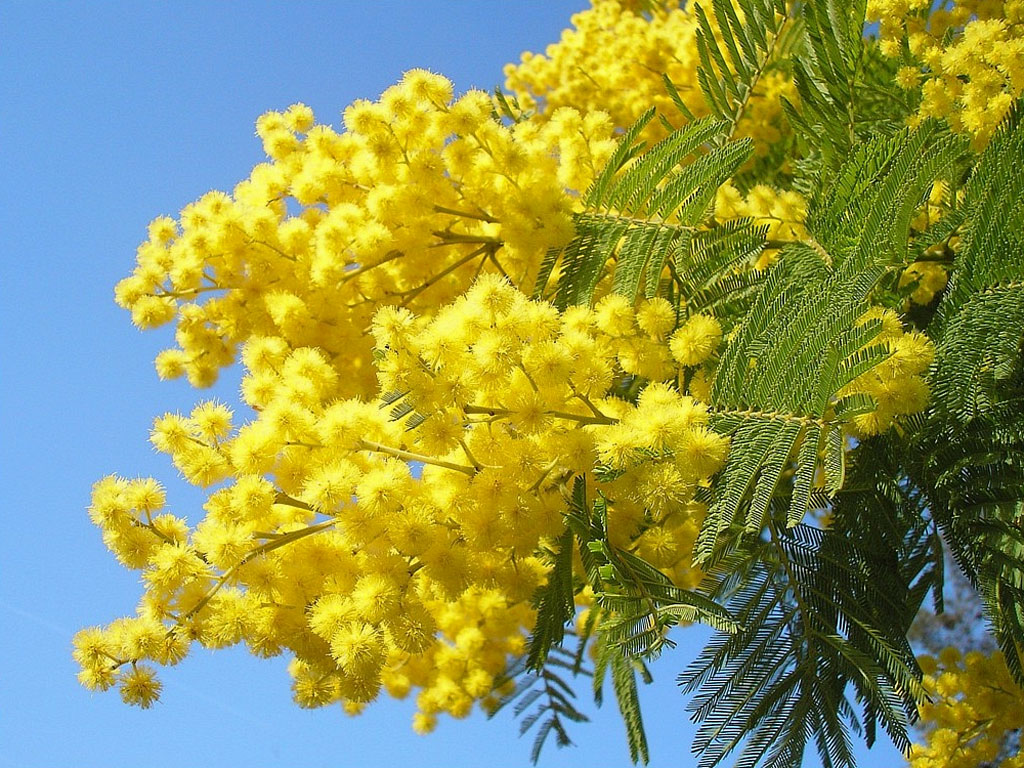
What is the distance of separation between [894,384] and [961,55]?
123cm

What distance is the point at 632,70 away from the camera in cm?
516

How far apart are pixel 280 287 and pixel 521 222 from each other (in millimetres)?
950

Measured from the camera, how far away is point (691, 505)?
2275mm

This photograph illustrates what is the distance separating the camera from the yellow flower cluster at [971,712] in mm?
4156

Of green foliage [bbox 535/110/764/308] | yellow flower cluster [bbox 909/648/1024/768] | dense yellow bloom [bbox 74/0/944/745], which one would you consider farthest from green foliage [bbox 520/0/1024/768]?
yellow flower cluster [bbox 909/648/1024/768]

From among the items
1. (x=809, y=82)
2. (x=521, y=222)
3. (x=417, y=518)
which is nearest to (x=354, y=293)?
(x=521, y=222)

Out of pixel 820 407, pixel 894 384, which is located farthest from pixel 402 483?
pixel 894 384

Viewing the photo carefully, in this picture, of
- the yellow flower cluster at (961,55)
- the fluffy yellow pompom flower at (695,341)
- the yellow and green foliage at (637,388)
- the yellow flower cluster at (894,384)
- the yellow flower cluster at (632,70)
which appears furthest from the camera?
the yellow flower cluster at (632,70)

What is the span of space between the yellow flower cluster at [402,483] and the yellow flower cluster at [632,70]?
2.12 metres

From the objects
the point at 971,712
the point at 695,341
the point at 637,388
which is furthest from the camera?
the point at 971,712

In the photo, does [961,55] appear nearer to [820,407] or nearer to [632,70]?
[820,407]

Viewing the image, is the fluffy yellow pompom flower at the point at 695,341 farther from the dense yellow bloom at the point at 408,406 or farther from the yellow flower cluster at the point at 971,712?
the yellow flower cluster at the point at 971,712

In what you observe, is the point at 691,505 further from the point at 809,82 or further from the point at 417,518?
the point at 809,82

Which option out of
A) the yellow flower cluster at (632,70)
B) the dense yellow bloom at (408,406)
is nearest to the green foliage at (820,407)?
the dense yellow bloom at (408,406)
